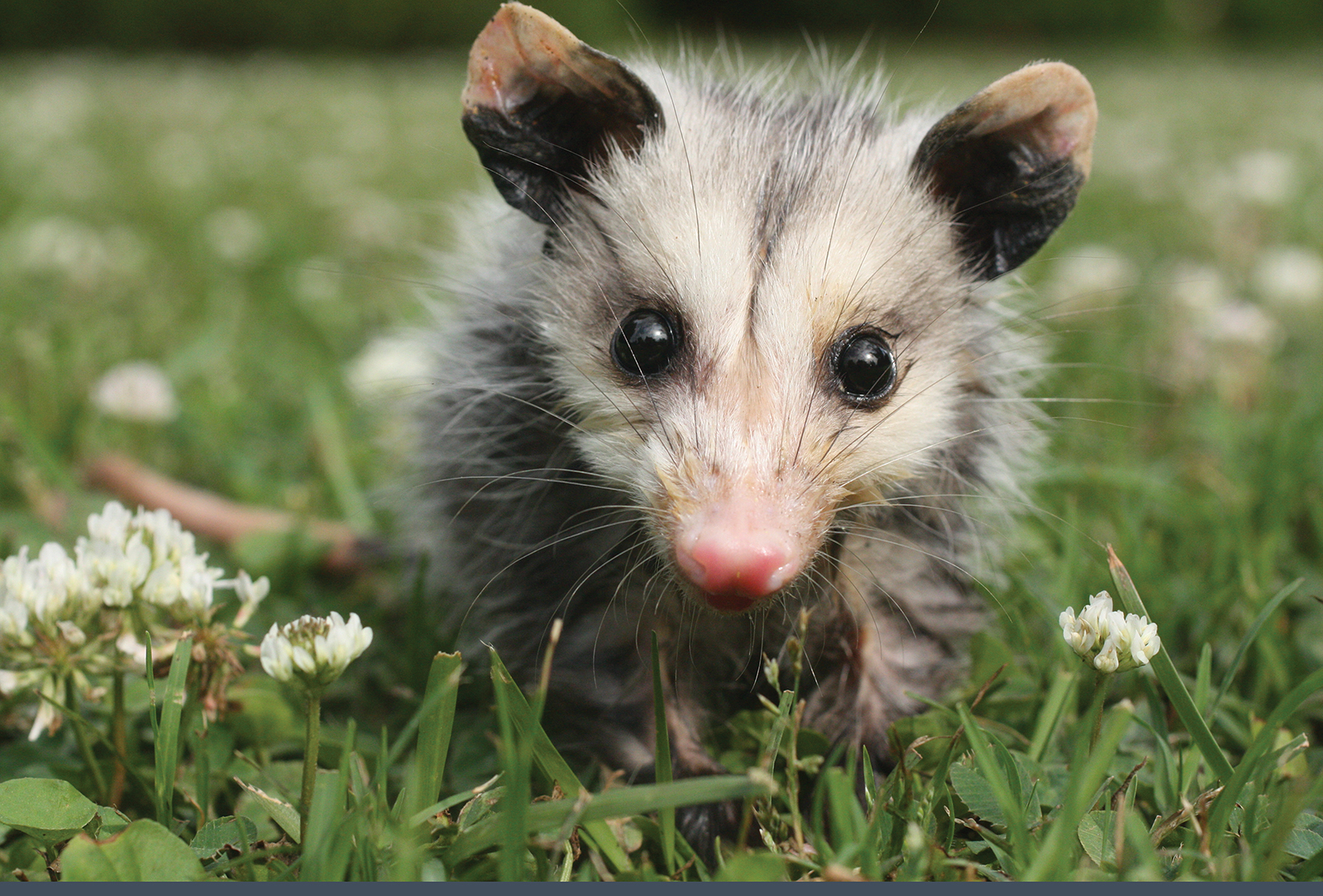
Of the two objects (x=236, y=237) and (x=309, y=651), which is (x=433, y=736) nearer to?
(x=309, y=651)

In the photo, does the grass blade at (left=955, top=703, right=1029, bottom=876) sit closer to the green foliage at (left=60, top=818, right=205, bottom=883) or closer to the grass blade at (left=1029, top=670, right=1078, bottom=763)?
the grass blade at (left=1029, top=670, right=1078, bottom=763)

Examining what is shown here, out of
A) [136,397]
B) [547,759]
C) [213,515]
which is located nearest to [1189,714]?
[547,759]

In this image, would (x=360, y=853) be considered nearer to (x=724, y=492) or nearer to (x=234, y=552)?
(x=724, y=492)

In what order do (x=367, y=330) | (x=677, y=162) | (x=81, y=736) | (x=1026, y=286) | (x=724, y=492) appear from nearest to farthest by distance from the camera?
(x=724, y=492)
(x=81, y=736)
(x=677, y=162)
(x=1026, y=286)
(x=367, y=330)

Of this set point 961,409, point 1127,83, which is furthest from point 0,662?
point 1127,83

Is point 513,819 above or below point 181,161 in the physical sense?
above

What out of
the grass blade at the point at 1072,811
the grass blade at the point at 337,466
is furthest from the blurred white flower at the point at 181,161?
the grass blade at the point at 1072,811

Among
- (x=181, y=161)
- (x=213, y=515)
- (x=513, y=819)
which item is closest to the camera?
(x=513, y=819)
